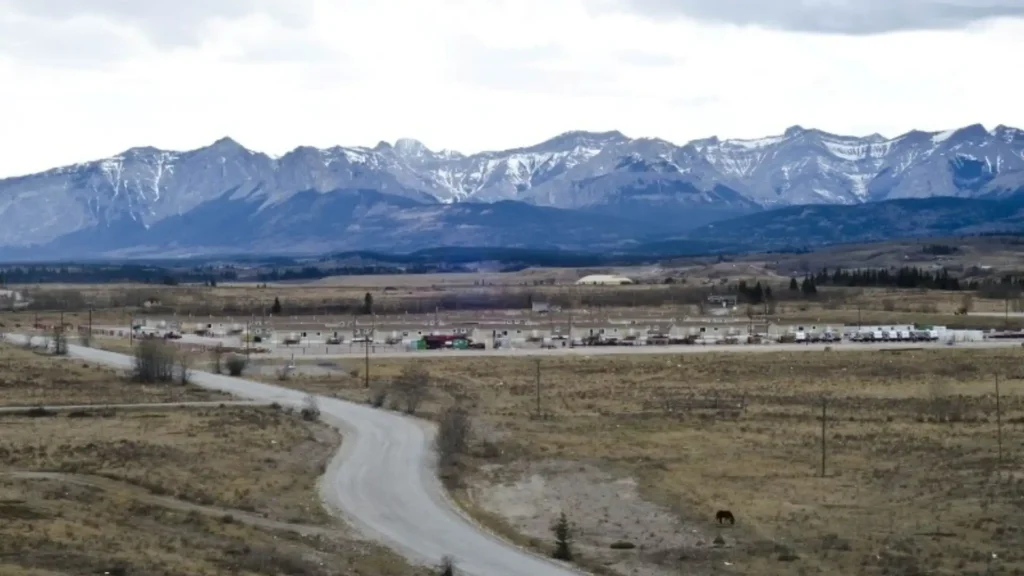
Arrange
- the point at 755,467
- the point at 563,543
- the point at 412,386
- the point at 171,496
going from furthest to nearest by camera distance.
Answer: the point at 412,386 < the point at 755,467 < the point at 171,496 < the point at 563,543

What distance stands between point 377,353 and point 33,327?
47787 mm

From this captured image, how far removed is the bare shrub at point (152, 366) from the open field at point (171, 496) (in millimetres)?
14554

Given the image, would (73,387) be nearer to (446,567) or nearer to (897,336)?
(446,567)

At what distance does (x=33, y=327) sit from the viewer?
135 m

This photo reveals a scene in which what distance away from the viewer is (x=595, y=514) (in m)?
39.3

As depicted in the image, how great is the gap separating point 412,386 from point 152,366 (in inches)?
646

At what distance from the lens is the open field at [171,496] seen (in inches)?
1138

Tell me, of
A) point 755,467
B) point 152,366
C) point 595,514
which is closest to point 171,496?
point 595,514

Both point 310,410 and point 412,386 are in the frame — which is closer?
point 310,410

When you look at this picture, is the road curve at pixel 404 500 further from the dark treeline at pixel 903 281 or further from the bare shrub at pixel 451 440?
the dark treeline at pixel 903 281

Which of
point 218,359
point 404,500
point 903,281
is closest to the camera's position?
point 404,500

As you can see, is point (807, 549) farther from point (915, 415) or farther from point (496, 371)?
point (496, 371)

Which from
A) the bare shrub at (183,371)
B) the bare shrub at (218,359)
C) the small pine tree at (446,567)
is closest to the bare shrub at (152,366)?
the bare shrub at (183,371)

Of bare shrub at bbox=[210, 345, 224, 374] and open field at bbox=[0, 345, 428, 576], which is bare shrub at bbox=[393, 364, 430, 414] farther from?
bare shrub at bbox=[210, 345, 224, 374]
